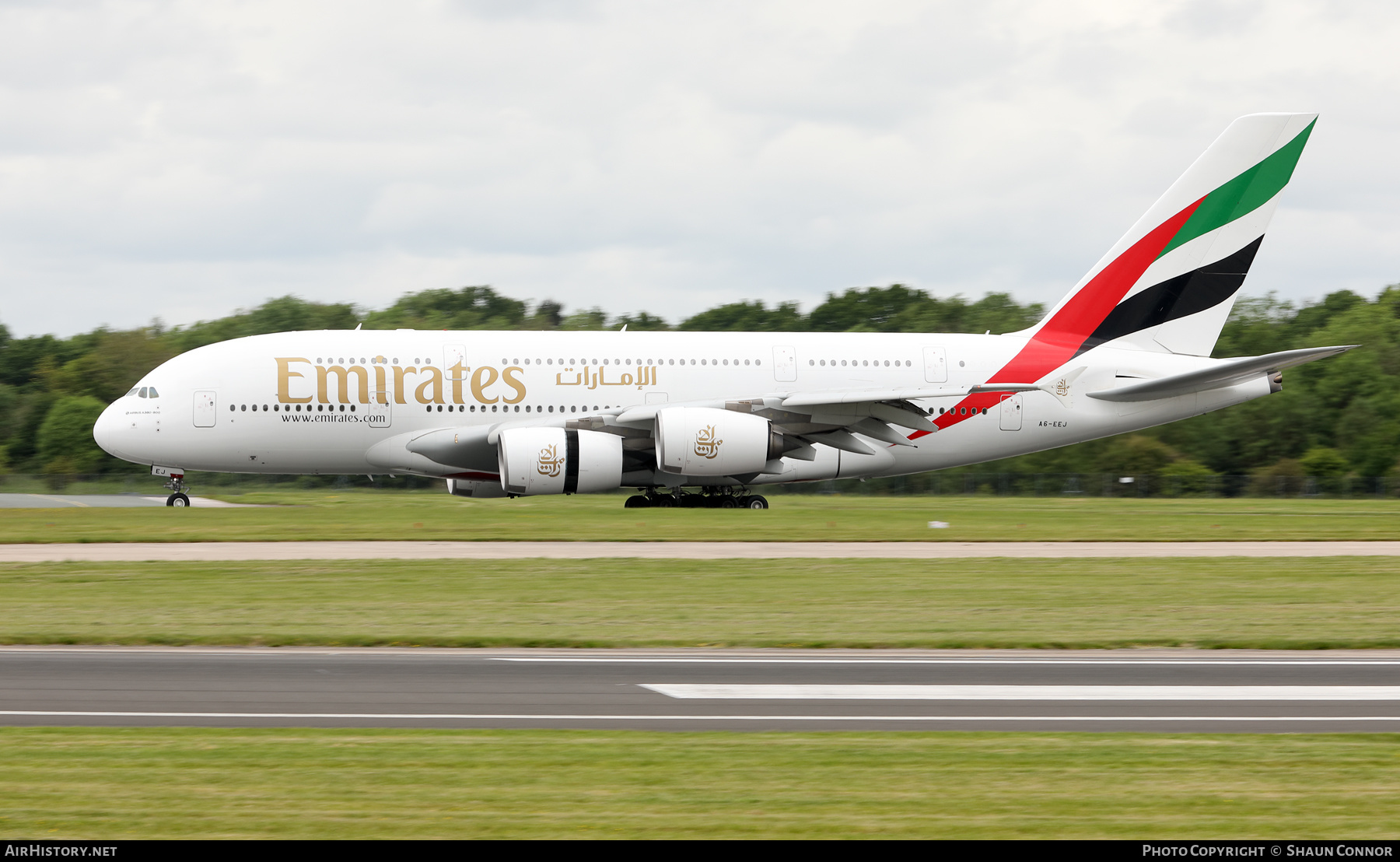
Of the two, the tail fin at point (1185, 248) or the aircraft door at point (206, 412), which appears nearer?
the aircraft door at point (206, 412)

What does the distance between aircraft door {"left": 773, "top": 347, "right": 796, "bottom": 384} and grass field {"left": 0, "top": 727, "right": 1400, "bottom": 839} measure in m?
25.0

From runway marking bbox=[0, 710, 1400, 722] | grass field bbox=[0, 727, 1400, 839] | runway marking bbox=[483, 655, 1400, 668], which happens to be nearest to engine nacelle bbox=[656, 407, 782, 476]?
runway marking bbox=[483, 655, 1400, 668]

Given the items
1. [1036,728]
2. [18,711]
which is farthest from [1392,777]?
[18,711]

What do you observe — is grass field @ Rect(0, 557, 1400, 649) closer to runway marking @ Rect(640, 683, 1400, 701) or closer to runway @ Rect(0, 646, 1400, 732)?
runway @ Rect(0, 646, 1400, 732)

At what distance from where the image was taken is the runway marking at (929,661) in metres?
12.5

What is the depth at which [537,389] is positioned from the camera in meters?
32.8

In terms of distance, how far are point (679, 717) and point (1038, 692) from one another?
296 cm

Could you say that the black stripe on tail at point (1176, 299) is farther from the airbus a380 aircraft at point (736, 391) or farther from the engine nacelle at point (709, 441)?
the engine nacelle at point (709, 441)

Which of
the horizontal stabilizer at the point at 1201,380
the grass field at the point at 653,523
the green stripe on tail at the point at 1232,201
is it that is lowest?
the grass field at the point at 653,523

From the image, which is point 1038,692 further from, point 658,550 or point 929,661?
point 658,550

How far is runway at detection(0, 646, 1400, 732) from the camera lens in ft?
31.4

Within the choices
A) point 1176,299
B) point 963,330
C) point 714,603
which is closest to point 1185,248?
point 1176,299

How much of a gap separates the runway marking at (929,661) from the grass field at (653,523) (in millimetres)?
11627

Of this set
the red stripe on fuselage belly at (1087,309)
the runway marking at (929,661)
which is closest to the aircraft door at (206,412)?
the red stripe on fuselage belly at (1087,309)
